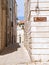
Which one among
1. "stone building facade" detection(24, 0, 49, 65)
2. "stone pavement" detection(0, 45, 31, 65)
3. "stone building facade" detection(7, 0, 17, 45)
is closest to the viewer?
"stone pavement" detection(0, 45, 31, 65)

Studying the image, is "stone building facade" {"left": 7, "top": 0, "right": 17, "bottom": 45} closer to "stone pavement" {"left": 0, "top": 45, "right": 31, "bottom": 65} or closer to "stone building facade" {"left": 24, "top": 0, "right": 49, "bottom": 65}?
"stone pavement" {"left": 0, "top": 45, "right": 31, "bottom": 65}

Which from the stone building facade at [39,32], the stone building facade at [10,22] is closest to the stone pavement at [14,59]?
the stone building facade at [39,32]

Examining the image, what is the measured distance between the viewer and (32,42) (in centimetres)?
948

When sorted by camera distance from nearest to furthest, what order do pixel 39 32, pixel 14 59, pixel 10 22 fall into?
1. pixel 39 32
2. pixel 14 59
3. pixel 10 22

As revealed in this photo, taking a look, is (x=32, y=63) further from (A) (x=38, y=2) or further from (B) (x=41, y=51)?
(A) (x=38, y=2)

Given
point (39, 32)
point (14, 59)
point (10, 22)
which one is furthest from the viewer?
point (10, 22)

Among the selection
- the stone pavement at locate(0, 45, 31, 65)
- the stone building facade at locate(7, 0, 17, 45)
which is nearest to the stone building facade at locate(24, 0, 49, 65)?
the stone pavement at locate(0, 45, 31, 65)

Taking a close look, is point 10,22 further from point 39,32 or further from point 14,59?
point 39,32

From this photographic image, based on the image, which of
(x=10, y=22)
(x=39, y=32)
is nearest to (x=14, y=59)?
(x=39, y=32)

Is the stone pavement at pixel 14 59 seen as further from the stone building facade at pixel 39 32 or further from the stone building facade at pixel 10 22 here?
the stone building facade at pixel 10 22

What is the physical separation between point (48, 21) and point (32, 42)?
99 cm

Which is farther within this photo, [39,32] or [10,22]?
[10,22]

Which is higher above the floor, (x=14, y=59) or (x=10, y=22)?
(x=14, y=59)

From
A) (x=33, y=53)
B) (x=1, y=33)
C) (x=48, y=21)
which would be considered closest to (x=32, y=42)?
(x=33, y=53)
